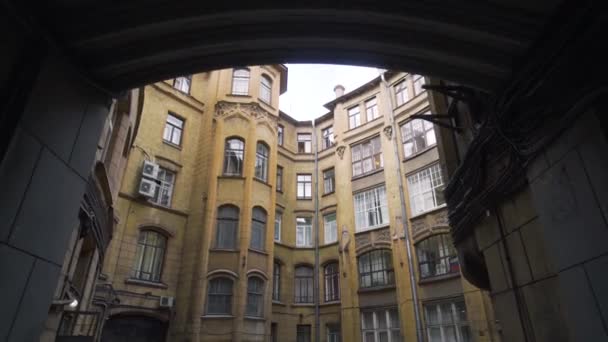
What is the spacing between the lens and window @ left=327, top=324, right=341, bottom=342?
837 inches

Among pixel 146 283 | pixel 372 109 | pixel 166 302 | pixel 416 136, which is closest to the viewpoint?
pixel 146 283

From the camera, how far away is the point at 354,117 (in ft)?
83.1

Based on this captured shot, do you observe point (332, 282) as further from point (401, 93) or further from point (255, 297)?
point (401, 93)

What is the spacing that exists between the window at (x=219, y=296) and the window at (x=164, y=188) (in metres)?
4.59

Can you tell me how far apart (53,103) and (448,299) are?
1771 cm

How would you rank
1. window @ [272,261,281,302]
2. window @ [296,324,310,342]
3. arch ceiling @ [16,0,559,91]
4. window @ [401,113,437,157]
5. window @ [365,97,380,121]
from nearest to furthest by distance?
arch ceiling @ [16,0,559,91]
window @ [401,113,437,157]
window @ [272,261,281,302]
window @ [296,324,310,342]
window @ [365,97,380,121]

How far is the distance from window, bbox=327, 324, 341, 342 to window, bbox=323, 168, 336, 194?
8621mm

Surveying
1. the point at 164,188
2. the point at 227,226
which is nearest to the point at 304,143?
the point at 227,226

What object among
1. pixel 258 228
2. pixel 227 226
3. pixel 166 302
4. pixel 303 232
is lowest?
pixel 166 302

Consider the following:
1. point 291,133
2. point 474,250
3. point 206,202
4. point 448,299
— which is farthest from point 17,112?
point 291,133

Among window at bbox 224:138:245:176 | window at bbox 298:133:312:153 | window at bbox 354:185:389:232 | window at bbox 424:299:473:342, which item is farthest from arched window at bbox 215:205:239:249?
window at bbox 298:133:312:153

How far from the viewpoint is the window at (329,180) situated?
2550cm

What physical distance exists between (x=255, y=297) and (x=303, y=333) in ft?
19.7

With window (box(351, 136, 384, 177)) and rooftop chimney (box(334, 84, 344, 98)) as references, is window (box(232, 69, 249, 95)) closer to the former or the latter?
window (box(351, 136, 384, 177))
